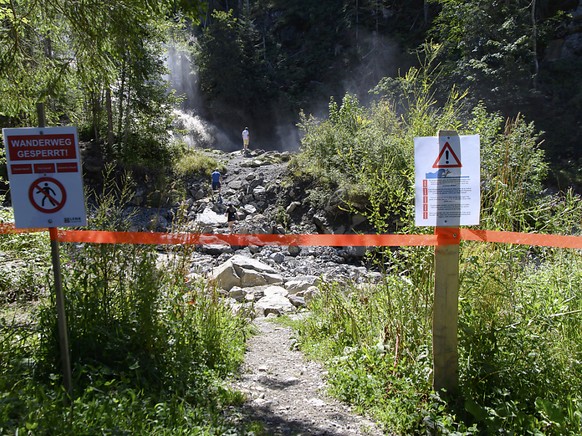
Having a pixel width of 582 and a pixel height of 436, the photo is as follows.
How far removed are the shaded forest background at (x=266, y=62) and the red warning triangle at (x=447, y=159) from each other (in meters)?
3.01

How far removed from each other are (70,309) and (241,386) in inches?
62.4

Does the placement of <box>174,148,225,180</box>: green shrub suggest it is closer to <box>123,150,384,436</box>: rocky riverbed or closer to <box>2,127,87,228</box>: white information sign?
<box>123,150,384,436</box>: rocky riverbed

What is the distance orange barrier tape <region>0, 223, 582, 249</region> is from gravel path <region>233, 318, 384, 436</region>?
1.29 m

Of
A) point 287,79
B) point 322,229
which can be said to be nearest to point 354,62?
point 287,79

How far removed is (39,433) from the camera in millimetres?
2646

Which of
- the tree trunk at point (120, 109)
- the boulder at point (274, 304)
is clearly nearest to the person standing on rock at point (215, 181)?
the tree trunk at point (120, 109)

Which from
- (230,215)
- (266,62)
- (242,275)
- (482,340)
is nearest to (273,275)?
(242,275)

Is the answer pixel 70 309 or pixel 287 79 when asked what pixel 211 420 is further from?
pixel 287 79

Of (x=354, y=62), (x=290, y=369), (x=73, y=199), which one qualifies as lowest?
(x=290, y=369)

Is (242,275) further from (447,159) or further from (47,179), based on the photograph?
(447,159)

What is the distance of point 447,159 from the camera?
354 centimetres

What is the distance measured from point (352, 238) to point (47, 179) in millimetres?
2538

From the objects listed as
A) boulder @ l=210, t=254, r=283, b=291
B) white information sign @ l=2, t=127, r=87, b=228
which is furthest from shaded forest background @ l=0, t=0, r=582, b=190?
boulder @ l=210, t=254, r=283, b=291

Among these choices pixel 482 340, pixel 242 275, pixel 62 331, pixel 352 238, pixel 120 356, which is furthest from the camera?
pixel 242 275
